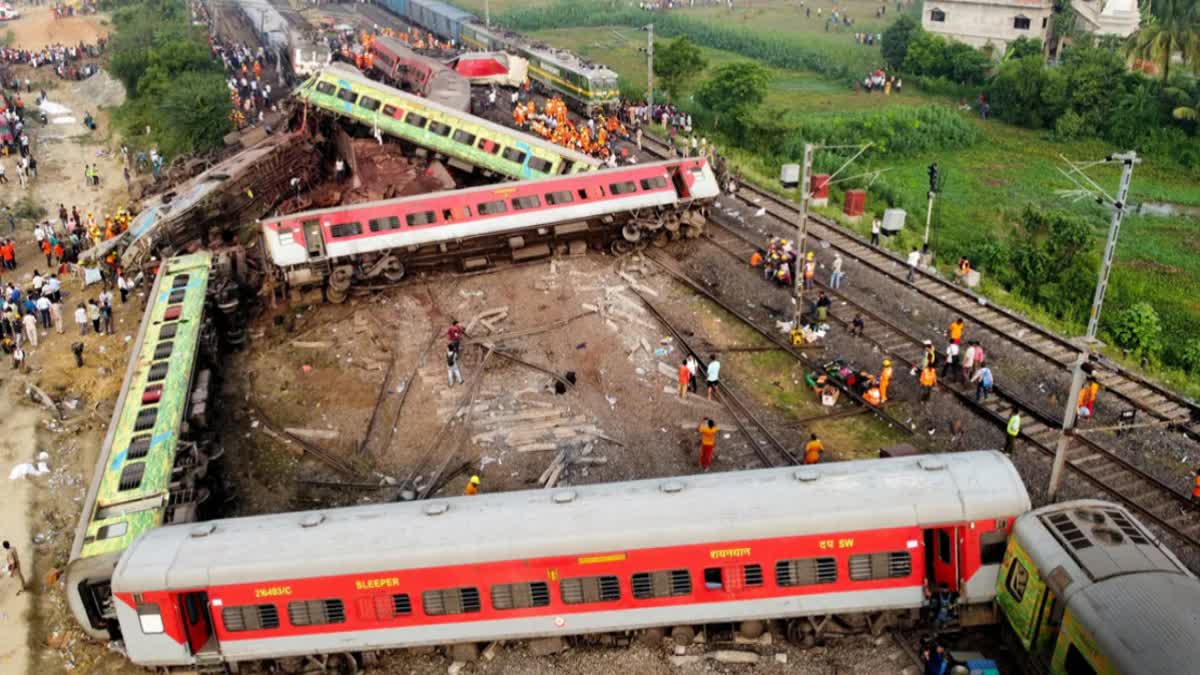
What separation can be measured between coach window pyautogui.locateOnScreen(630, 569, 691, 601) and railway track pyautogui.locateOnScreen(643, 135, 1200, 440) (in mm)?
12303

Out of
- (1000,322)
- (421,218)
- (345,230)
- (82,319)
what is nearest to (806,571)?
(1000,322)

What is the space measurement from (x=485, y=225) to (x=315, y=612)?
1937 centimetres

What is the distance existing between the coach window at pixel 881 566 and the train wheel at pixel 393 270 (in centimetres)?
2141

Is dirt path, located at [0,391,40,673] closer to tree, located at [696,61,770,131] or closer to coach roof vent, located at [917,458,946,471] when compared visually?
coach roof vent, located at [917,458,946,471]

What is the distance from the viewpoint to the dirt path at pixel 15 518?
20266mm

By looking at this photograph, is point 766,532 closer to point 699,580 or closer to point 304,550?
point 699,580

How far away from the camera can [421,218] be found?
115ft

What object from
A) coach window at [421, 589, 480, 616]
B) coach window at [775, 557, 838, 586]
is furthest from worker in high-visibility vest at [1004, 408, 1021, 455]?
coach window at [421, 589, 480, 616]

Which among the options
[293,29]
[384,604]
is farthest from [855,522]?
[293,29]

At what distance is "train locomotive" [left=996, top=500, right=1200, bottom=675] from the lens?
14.0m

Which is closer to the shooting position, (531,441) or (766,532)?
(766,532)

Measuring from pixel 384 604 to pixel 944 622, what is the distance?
9.94 m

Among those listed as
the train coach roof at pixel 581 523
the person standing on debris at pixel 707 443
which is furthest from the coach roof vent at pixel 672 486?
the person standing on debris at pixel 707 443

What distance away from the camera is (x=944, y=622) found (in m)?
17.9
